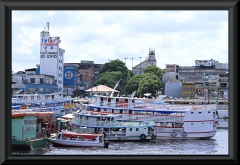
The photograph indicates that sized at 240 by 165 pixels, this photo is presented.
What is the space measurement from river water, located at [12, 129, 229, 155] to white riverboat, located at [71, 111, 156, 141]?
0.90 metres

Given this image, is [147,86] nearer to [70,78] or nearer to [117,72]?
[117,72]

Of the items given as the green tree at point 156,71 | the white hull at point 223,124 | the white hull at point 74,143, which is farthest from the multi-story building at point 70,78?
the white hull at point 74,143

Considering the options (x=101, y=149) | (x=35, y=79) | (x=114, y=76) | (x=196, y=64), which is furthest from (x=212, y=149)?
(x=196, y=64)

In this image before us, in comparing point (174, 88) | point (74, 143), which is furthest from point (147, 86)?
point (74, 143)

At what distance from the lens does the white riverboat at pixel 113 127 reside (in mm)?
30594

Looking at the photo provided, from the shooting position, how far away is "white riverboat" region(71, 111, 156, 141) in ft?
100

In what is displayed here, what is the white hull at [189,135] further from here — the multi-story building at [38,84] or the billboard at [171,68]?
the billboard at [171,68]

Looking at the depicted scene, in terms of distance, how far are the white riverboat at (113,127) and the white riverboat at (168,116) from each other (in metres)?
1.77

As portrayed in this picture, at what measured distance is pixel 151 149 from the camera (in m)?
25.5

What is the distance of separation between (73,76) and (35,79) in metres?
15.1

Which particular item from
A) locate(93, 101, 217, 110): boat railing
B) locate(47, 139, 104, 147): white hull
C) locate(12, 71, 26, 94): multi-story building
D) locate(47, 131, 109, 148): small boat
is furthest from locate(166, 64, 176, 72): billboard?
locate(47, 139, 104, 147): white hull

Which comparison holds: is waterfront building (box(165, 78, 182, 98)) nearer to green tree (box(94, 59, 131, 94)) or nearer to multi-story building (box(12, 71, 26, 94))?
green tree (box(94, 59, 131, 94))

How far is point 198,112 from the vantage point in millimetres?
33062
